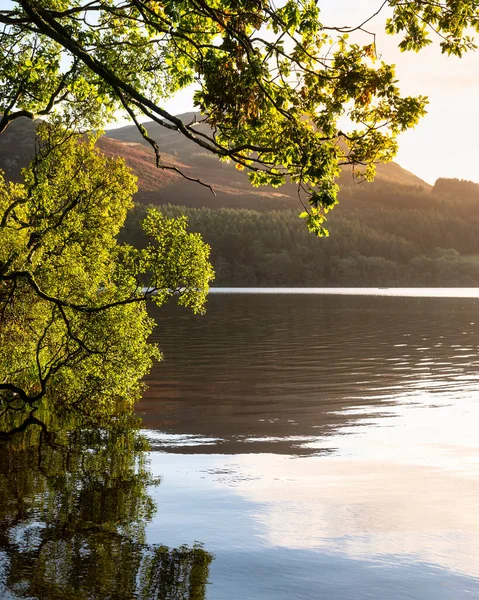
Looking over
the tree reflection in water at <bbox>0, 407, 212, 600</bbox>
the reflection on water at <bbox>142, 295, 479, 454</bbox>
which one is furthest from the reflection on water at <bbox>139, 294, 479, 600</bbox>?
the tree reflection in water at <bbox>0, 407, 212, 600</bbox>

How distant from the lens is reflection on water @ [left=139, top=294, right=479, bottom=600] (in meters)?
16.2

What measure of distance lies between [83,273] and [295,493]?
37.5ft

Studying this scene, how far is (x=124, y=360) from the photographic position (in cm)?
2970

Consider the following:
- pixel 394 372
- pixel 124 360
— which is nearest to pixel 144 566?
pixel 124 360

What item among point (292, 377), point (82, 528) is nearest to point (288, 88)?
point (82, 528)

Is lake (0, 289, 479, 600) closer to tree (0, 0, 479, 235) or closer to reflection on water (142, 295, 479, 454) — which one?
reflection on water (142, 295, 479, 454)

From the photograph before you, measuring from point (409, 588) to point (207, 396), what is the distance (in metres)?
28.8

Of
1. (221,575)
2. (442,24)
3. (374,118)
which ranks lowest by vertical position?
(221,575)

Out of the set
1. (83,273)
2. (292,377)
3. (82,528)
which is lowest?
(82,528)

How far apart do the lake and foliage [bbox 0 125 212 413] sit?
3.50 m

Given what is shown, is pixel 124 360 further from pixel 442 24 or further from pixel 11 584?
pixel 442 24

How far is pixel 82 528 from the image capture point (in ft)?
57.7

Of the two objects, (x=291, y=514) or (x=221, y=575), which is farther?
(x=291, y=514)

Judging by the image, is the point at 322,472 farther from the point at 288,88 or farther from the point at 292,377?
the point at 292,377
